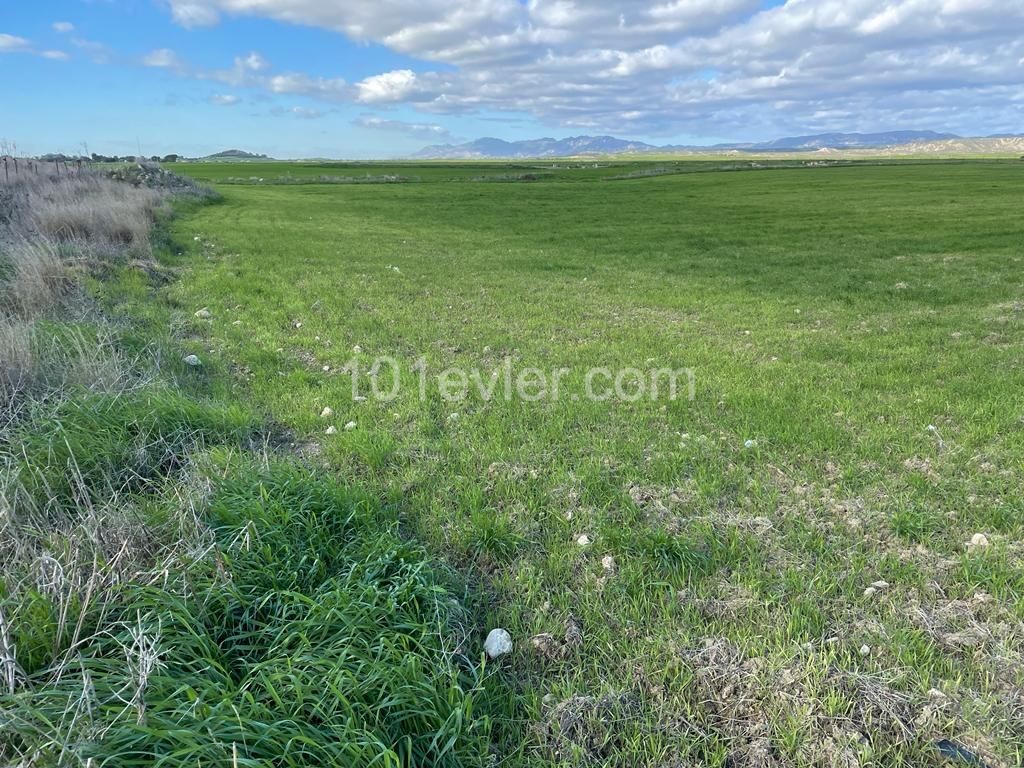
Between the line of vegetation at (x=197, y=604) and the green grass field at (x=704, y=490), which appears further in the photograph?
the green grass field at (x=704, y=490)

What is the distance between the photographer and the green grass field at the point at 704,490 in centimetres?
287

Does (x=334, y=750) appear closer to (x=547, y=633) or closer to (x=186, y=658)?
(x=186, y=658)

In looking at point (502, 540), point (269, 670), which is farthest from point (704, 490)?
point (269, 670)

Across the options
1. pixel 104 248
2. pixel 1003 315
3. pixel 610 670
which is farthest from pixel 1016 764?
pixel 104 248

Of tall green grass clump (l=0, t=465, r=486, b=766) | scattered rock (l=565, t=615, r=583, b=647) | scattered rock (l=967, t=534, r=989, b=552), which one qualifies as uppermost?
tall green grass clump (l=0, t=465, r=486, b=766)

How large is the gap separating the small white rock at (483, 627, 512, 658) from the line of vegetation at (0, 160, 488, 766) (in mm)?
188

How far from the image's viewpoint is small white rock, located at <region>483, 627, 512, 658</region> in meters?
3.29

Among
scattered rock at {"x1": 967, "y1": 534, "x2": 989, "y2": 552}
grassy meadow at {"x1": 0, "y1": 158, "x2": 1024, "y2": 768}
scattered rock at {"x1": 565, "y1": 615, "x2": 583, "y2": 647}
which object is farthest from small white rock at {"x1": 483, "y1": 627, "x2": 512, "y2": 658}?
scattered rock at {"x1": 967, "y1": 534, "x2": 989, "y2": 552}

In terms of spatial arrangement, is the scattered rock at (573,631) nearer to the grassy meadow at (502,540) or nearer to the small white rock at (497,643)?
the grassy meadow at (502,540)

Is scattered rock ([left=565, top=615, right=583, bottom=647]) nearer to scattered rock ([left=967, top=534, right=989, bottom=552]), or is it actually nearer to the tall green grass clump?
the tall green grass clump

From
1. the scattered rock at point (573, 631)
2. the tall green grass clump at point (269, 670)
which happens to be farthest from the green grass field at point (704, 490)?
the tall green grass clump at point (269, 670)

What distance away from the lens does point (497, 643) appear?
10.9ft

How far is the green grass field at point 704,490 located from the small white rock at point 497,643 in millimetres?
60

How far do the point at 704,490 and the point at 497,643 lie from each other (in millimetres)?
2292
